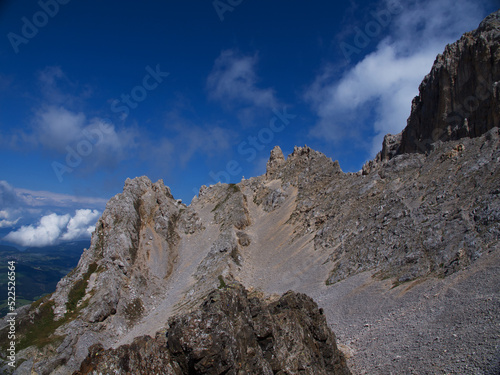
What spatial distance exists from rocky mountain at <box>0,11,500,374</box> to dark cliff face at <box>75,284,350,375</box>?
0.25 feet

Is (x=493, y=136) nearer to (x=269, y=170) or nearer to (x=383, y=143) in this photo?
(x=383, y=143)

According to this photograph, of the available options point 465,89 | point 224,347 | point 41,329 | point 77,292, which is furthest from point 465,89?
point 41,329

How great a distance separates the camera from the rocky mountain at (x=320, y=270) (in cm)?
1848

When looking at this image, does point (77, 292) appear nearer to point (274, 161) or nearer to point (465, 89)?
point (274, 161)

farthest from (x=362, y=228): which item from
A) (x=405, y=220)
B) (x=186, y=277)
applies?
(x=186, y=277)

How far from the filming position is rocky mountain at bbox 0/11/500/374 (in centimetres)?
1848

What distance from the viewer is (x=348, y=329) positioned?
Result: 32344mm

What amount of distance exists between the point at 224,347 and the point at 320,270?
43.5 meters

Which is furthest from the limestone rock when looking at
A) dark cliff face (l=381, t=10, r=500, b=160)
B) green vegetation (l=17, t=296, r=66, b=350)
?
green vegetation (l=17, t=296, r=66, b=350)

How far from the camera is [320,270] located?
5522cm

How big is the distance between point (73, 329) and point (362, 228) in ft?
193

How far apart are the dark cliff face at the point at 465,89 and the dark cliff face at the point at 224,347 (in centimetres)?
6009

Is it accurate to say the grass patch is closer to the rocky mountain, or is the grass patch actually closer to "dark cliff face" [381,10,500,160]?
the rocky mountain

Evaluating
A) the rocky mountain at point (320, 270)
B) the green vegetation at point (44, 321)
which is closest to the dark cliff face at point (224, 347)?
the rocky mountain at point (320, 270)
